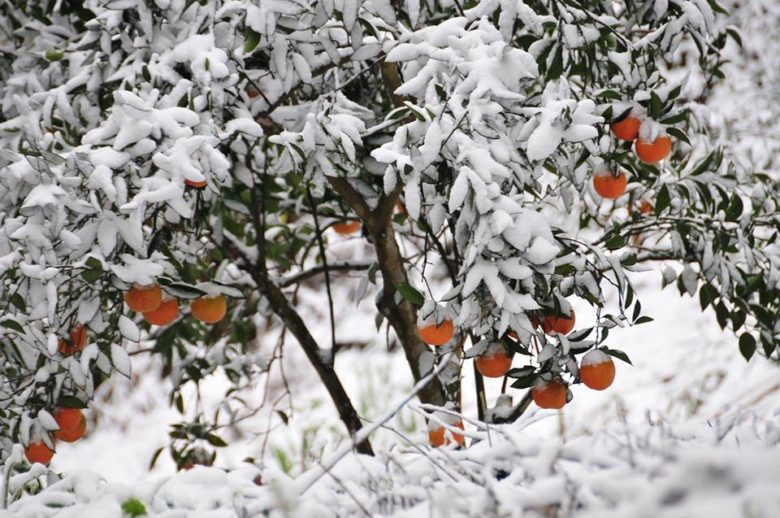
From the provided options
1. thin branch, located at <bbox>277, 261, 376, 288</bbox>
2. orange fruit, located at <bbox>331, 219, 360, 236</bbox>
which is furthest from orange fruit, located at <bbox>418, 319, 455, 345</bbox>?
orange fruit, located at <bbox>331, 219, 360, 236</bbox>

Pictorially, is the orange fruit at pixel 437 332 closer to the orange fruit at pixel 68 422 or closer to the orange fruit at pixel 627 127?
the orange fruit at pixel 627 127

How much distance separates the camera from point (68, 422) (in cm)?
149

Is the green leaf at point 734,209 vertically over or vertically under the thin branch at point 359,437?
over

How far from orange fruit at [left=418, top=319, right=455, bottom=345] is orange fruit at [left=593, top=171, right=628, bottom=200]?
0.47m

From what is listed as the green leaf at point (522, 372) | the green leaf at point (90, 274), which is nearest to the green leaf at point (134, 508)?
the green leaf at point (90, 274)

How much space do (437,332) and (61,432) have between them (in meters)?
0.77

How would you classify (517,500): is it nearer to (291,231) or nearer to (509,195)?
(509,195)

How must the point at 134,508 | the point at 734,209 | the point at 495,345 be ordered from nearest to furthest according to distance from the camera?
1. the point at 134,508
2. the point at 495,345
3. the point at 734,209

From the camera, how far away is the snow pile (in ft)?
1.82

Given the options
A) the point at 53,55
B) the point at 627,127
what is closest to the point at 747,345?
the point at 627,127

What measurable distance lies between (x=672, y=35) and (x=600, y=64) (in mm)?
337

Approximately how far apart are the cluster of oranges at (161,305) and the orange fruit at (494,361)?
0.57 m

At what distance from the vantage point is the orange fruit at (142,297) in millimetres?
1327

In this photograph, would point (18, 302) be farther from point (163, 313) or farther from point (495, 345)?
point (495, 345)
